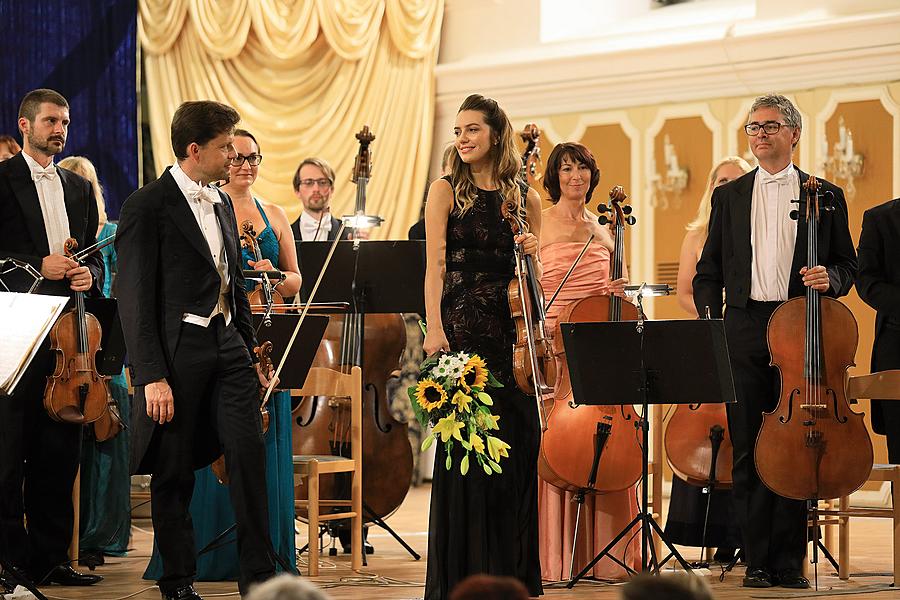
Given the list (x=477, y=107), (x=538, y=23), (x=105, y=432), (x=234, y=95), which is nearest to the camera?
(x=477, y=107)

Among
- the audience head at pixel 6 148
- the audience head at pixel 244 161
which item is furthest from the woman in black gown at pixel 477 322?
the audience head at pixel 6 148

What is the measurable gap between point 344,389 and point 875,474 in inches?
80.0

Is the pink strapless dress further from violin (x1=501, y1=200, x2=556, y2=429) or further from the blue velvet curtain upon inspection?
the blue velvet curtain

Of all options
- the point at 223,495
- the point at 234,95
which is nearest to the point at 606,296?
the point at 223,495

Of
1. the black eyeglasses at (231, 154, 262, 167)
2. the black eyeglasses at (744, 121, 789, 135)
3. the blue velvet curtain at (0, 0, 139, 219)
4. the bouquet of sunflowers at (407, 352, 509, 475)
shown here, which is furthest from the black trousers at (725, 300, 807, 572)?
the blue velvet curtain at (0, 0, 139, 219)

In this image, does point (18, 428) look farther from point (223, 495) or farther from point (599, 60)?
point (599, 60)

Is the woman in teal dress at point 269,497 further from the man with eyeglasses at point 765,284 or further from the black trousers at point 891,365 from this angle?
the black trousers at point 891,365

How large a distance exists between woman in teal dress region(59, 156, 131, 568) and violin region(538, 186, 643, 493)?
6.53 feet

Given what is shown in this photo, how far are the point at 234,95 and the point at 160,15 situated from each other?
776 mm

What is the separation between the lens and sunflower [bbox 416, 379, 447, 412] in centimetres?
415

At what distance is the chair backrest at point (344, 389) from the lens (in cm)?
539

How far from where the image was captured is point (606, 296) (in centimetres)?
509

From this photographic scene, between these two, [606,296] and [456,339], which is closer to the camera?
[456,339]

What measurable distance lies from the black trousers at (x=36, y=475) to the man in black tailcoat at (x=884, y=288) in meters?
3.01
